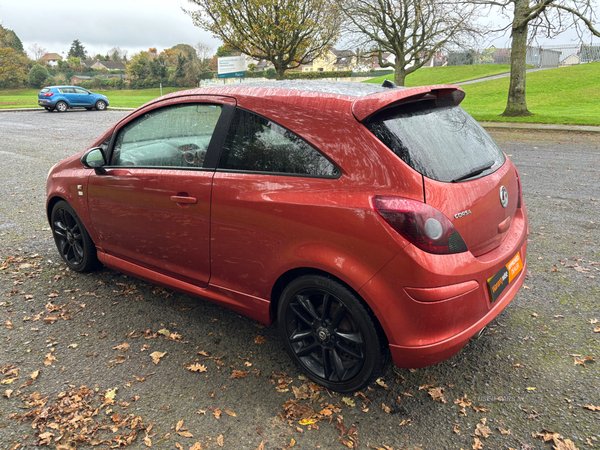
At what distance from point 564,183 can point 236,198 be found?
7326 mm

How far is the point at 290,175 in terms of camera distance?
2688mm

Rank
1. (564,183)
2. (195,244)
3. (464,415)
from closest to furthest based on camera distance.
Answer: (464,415)
(195,244)
(564,183)

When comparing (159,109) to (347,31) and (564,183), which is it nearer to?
(564,183)

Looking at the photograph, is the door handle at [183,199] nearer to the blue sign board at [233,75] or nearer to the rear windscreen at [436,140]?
the rear windscreen at [436,140]

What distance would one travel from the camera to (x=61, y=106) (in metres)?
29.1

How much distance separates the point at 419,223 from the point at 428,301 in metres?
0.40

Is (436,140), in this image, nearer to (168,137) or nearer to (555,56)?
(168,137)

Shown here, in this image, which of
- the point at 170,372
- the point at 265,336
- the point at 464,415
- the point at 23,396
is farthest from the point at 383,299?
the point at 23,396

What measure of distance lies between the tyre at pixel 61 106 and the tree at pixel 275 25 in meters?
10.0

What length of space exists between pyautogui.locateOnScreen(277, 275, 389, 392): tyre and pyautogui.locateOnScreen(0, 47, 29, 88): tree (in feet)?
232

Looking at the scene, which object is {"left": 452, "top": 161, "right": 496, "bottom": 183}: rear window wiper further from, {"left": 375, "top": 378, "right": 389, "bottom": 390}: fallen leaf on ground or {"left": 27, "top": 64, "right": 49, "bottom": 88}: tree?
{"left": 27, "top": 64, "right": 49, "bottom": 88}: tree

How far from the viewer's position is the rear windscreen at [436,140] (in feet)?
7.97

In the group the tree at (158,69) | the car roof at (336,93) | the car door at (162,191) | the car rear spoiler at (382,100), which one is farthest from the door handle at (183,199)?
the tree at (158,69)

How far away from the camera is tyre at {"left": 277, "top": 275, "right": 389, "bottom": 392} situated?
98.1 inches
